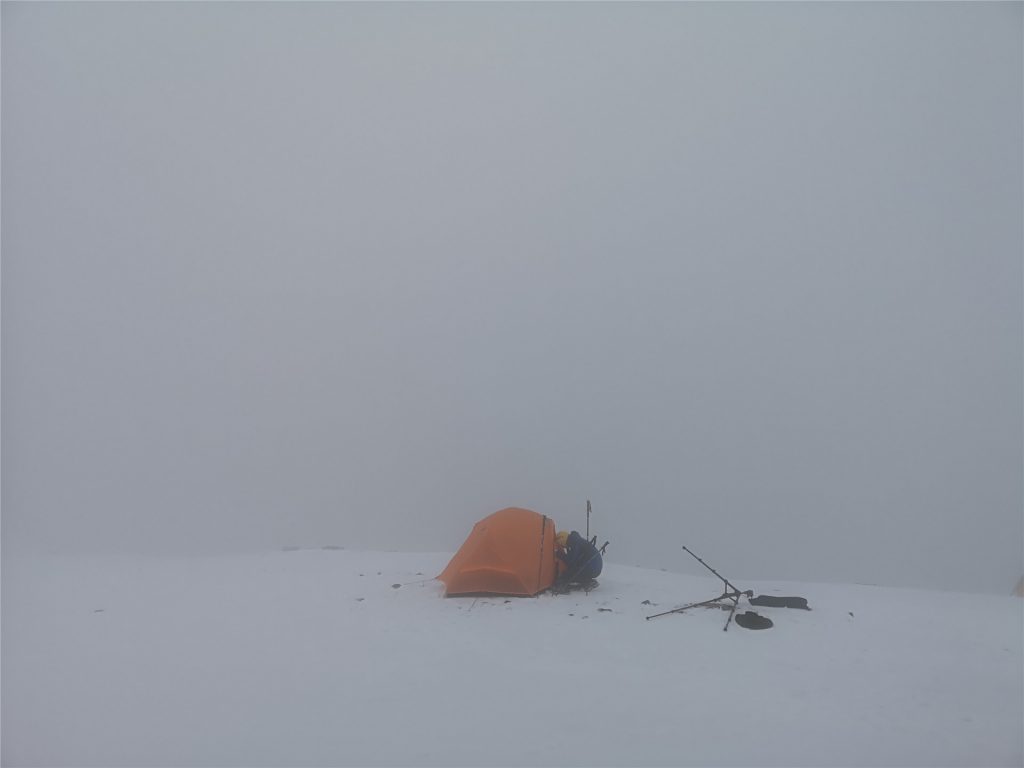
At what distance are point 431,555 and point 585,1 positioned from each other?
5881mm

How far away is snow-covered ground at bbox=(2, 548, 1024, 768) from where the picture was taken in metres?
2.04

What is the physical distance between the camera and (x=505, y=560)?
12.8ft

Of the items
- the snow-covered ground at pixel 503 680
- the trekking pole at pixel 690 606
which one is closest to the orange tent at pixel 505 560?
the snow-covered ground at pixel 503 680

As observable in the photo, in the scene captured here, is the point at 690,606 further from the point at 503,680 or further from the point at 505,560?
the point at 503,680

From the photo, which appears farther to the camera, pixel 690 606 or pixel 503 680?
pixel 690 606

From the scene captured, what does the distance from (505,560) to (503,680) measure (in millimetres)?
1318

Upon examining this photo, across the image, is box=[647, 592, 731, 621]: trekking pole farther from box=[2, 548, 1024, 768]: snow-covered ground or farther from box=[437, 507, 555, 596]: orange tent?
box=[437, 507, 555, 596]: orange tent

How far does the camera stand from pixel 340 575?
15.1 feet

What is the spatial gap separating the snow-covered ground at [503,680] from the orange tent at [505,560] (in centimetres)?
11

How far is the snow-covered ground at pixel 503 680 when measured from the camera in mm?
2045

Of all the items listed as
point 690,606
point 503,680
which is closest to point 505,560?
point 690,606

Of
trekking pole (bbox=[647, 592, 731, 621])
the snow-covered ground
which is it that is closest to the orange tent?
the snow-covered ground

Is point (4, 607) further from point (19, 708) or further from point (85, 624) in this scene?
point (19, 708)

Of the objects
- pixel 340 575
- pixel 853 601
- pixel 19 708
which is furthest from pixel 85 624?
pixel 853 601
